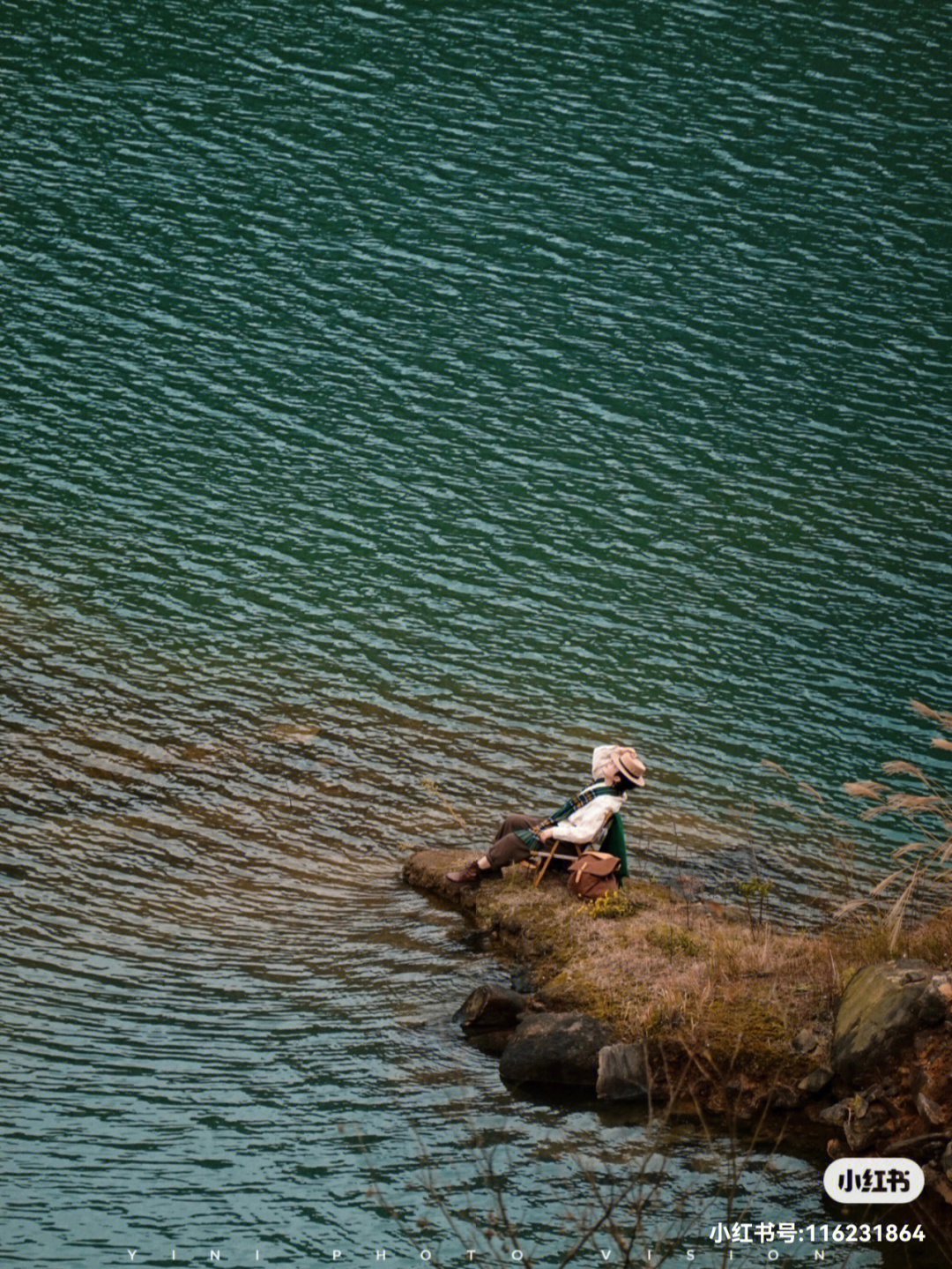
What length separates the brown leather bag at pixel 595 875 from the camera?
19.0 meters

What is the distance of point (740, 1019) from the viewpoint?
1659 centimetres

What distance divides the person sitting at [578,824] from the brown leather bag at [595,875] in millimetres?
292

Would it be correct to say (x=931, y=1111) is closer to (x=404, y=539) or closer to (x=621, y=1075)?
(x=621, y=1075)

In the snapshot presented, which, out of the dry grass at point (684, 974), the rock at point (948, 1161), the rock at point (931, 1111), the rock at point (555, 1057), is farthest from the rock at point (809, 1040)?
the rock at point (948, 1161)

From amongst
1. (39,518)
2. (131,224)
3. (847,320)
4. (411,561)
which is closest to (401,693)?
(411,561)

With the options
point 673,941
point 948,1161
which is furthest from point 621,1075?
point 948,1161

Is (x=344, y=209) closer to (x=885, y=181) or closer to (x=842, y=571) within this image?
(x=885, y=181)

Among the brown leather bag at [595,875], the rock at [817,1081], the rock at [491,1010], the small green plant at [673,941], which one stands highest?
the rock at [817,1081]

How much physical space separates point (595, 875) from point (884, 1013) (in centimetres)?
447

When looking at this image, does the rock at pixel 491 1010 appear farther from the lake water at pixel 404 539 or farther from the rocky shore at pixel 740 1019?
the lake water at pixel 404 539

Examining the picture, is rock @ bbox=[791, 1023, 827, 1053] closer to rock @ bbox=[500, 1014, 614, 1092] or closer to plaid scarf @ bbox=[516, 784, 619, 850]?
rock @ bbox=[500, 1014, 614, 1092]

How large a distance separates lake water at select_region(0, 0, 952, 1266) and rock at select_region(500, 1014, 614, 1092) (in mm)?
302

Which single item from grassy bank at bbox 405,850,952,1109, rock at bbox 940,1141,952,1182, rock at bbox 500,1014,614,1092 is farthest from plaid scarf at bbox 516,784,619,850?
rock at bbox 940,1141,952,1182

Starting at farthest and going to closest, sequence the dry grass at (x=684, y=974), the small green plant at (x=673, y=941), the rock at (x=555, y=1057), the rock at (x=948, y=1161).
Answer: the small green plant at (x=673, y=941)
the dry grass at (x=684, y=974)
the rock at (x=555, y=1057)
the rock at (x=948, y=1161)
